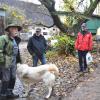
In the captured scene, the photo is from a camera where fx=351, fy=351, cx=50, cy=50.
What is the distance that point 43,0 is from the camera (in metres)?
20.0

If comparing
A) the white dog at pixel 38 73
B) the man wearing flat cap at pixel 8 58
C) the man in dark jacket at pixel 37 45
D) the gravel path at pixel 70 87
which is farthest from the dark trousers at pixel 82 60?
the man wearing flat cap at pixel 8 58

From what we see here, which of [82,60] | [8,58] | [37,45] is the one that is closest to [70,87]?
[37,45]

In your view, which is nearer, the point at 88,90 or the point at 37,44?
the point at 88,90

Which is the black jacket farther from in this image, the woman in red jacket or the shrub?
the shrub

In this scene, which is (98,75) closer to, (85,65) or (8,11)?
(85,65)

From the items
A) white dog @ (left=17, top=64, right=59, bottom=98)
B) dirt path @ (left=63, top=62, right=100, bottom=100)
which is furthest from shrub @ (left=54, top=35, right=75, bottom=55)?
white dog @ (left=17, top=64, right=59, bottom=98)

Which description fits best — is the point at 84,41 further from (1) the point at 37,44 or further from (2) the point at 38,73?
(2) the point at 38,73

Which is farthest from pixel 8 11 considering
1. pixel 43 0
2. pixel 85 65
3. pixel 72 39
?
pixel 85 65

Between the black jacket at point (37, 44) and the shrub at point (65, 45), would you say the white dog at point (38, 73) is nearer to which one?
the black jacket at point (37, 44)

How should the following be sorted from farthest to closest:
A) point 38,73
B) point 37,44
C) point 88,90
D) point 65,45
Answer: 1. point 65,45
2. point 37,44
3. point 88,90
4. point 38,73

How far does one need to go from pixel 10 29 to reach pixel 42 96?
2.13 m

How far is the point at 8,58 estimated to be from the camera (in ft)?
29.8

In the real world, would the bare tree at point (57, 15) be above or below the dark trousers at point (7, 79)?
above

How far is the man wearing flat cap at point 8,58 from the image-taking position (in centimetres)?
908
